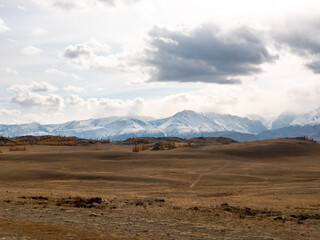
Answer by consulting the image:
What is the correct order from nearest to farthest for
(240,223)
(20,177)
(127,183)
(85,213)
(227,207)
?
(240,223) < (85,213) < (227,207) < (127,183) < (20,177)

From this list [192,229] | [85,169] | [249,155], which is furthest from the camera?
[249,155]

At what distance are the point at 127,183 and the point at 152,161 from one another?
132ft

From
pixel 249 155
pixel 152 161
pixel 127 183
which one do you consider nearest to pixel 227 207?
pixel 127 183

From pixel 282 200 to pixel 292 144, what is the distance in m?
114

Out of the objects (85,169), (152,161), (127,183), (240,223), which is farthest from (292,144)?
(240,223)

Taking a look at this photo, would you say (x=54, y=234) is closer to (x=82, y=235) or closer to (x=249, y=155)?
(x=82, y=235)

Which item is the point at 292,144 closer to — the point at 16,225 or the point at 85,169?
the point at 85,169

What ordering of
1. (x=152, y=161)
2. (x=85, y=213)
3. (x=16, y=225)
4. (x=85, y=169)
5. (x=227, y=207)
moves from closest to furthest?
(x=16, y=225)
(x=85, y=213)
(x=227, y=207)
(x=85, y=169)
(x=152, y=161)

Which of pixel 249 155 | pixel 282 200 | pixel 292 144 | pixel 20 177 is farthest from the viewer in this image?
pixel 292 144

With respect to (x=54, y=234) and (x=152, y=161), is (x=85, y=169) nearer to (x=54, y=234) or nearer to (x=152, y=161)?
(x=152, y=161)

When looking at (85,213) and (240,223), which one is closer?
(240,223)

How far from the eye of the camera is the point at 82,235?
1953cm

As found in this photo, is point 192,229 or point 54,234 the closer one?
point 54,234

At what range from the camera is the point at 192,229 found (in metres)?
22.7
